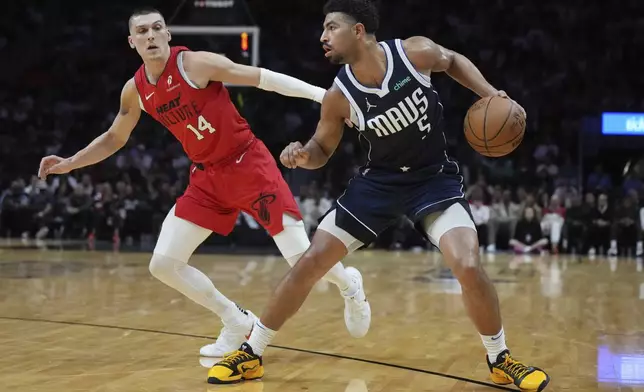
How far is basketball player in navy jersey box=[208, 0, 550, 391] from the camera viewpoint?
4406 millimetres

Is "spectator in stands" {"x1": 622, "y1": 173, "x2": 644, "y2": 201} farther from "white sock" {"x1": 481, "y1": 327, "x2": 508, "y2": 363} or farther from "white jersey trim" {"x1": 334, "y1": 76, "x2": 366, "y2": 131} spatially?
"white jersey trim" {"x1": 334, "y1": 76, "x2": 366, "y2": 131}

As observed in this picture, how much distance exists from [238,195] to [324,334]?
1.59 m

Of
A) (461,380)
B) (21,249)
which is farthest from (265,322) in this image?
(21,249)

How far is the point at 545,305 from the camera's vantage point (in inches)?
322

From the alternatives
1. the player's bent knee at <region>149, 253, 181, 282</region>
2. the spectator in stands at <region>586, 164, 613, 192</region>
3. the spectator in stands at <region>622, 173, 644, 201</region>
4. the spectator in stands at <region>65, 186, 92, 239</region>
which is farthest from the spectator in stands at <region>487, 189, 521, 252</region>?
the player's bent knee at <region>149, 253, 181, 282</region>

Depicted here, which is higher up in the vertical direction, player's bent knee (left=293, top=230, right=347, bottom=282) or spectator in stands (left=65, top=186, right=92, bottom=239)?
player's bent knee (left=293, top=230, right=347, bottom=282)

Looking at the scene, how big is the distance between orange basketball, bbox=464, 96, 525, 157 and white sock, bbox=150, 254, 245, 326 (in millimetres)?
1846

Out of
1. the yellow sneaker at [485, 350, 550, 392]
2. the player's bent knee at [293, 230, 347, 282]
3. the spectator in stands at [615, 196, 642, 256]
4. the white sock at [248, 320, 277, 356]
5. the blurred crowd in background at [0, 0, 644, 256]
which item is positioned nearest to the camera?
the yellow sneaker at [485, 350, 550, 392]

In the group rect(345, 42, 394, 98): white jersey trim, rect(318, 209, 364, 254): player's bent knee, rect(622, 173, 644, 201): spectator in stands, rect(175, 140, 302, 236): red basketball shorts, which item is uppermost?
rect(345, 42, 394, 98): white jersey trim

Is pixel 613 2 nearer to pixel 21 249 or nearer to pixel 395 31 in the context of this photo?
pixel 395 31

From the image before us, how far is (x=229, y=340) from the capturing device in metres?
5.34

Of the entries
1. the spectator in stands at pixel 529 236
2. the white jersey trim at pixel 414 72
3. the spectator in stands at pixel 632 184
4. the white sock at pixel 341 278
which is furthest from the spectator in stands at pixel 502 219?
the white jersey trim at pixel 414 72

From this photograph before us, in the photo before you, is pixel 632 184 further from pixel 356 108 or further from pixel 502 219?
pixel 356 108

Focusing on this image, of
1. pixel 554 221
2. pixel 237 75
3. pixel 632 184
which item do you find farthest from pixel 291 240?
pixel 632 184
